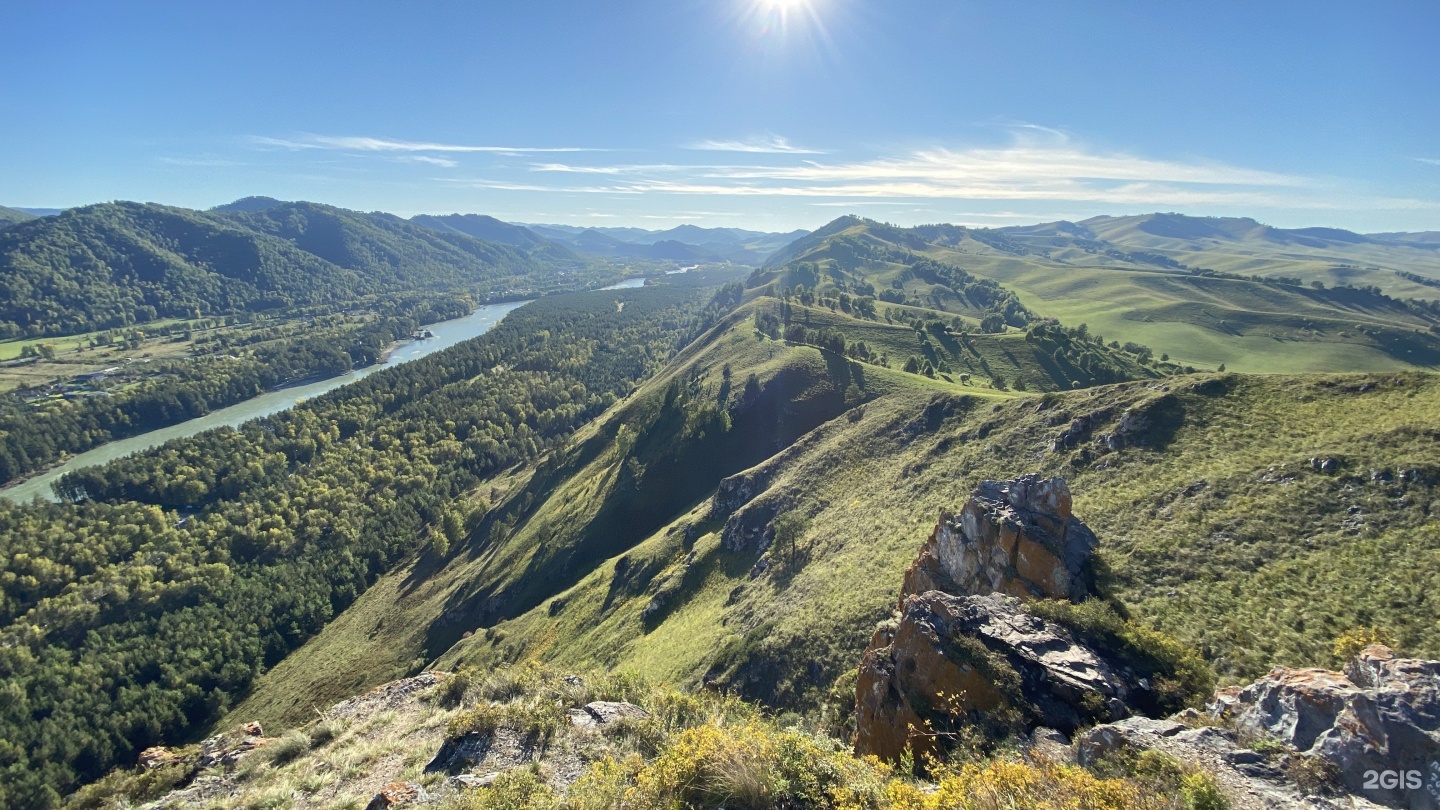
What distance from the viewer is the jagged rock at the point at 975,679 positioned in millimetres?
19172

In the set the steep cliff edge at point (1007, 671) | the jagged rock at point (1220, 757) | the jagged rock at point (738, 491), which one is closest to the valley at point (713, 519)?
the jagged rock at point (738, 491)

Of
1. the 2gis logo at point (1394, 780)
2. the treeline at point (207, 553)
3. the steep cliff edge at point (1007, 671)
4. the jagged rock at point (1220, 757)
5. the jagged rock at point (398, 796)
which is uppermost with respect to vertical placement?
the 2gis logo at point (1394, 780)

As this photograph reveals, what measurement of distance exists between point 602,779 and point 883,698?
11.1m

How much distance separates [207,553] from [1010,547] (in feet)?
501

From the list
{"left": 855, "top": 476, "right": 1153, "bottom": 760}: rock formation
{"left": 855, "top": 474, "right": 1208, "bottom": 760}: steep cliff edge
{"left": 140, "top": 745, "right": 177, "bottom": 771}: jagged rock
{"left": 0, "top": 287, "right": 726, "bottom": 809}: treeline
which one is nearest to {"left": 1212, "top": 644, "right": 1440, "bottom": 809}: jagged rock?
{"left": 855, "top": 474, "right": 1208, "bottom": 760}: steep cliff edge

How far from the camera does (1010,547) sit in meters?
30.0

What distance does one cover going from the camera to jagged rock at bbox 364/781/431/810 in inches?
764

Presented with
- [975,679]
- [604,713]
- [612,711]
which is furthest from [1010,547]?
[604,713]

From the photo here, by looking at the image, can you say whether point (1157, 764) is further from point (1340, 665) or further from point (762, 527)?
point (762, 527)

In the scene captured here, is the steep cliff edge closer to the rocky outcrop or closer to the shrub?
the rocky outcrop

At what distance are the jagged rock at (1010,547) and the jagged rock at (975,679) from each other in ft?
20.3

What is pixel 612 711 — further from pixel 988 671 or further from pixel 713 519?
pixel 713 519

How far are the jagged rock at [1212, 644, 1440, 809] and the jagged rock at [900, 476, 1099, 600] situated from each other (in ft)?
38.7

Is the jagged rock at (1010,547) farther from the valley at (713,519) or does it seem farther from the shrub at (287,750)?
the shrub at (287,750)
